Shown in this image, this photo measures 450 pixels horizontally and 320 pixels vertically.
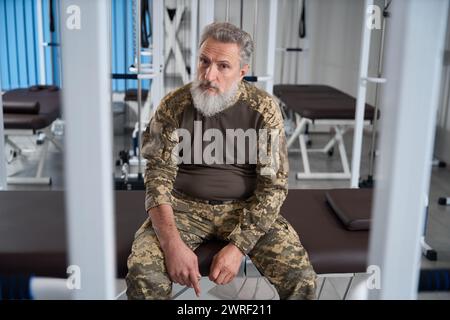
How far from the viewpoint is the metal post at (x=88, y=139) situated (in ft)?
1.70

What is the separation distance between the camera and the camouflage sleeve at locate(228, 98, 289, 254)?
1.56 metres

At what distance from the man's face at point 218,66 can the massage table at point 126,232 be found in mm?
555

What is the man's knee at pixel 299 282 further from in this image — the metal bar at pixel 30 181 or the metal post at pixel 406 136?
the metal bar at pixel 30 181

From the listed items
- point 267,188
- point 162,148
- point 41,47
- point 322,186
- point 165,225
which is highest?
point 41,47

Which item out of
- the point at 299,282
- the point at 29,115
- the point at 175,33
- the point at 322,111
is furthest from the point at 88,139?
the point at 175,33

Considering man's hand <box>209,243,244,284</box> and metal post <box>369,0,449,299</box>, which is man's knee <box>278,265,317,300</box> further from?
metal post <box>369,0,449,299</box>

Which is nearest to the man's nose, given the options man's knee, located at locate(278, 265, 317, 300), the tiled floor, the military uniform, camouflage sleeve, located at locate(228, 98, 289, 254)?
the military uniform

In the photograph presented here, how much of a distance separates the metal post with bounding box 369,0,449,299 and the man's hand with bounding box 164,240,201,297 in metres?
0.90

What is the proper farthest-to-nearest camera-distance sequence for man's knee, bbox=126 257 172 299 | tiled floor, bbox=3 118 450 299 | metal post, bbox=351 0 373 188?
metal post, bbox=351 0 373 188 → tiled floor, bbox=3 118 450 299 → man's knee, bbox=126 257 172 299

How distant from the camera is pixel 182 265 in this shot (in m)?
1.47

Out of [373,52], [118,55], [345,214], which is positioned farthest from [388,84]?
[118,55]

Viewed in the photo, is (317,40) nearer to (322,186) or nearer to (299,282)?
(322,186)

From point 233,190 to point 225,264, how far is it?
313mm

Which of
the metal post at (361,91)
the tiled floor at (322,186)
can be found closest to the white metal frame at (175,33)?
the tiled floor at (322,186)
